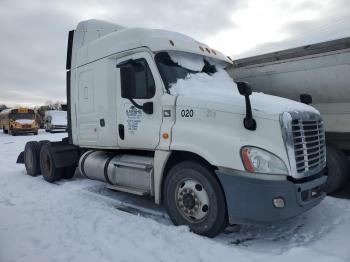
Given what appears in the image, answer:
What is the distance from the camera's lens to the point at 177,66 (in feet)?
18.2

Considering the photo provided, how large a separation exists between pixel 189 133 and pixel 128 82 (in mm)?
1434

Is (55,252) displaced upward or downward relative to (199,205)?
downward

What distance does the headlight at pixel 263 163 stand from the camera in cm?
423

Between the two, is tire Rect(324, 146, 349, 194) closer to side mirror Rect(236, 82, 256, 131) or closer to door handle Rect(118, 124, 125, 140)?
side mirror Rect(236, 82, 256, 131)

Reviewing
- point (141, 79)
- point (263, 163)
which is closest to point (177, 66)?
point (141, 79)

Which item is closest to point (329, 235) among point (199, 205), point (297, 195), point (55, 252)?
point (297, 195)

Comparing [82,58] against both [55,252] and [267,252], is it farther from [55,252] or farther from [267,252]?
A: [267,252]

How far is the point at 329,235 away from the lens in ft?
15.4

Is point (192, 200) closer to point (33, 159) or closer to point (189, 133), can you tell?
point (189, 133)

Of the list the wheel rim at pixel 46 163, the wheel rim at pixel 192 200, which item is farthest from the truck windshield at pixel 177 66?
the wheel rim at pixel 46 163

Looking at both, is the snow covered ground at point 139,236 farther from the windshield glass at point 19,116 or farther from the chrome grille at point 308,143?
the windshield glass at point 19,116

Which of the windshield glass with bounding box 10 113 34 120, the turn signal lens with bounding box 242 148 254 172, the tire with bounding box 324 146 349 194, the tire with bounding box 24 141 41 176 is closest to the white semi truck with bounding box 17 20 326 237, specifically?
the turn signal lens with bounding box 242 148 254 172

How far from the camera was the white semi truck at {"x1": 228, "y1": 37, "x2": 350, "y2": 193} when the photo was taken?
6.21m

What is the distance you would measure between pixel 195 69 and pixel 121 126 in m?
1.65
